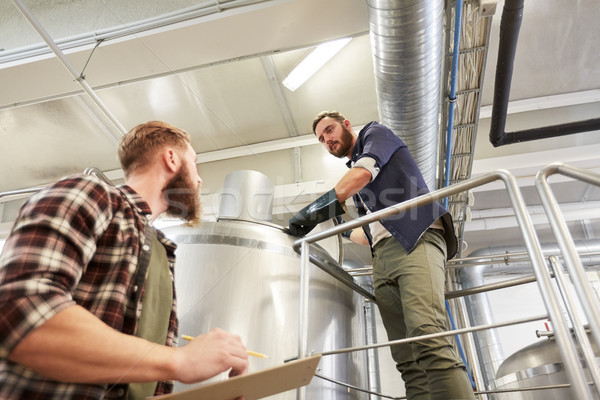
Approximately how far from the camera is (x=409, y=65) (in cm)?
174

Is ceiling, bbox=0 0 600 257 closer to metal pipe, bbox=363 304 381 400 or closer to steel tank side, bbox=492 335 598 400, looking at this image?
metal pipe, bbox=363 304 381 400

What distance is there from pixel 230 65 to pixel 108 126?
3.73ft

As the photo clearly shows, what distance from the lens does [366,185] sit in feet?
4.85

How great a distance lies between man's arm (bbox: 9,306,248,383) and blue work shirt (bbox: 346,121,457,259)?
2.72 feet

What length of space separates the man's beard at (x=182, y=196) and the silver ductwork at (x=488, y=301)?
2587mm

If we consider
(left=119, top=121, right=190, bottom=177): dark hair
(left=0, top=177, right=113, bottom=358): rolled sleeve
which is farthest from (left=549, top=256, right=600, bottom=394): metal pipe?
(left=119, top=121, right=190, bottom=177): dark hair

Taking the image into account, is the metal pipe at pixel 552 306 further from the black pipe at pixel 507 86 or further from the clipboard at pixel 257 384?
the black pipe at pixel 507 86

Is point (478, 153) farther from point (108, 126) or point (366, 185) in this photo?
point (108, 126)

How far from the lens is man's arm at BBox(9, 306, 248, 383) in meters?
0.49

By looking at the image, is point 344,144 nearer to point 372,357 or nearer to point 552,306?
point 552,306

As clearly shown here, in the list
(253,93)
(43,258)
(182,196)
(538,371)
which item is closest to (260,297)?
(182,196)

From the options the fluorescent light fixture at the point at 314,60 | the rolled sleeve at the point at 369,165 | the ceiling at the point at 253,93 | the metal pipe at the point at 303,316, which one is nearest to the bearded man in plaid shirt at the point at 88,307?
the metal pipe at the point at 303,316

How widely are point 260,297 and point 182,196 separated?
0.44 m

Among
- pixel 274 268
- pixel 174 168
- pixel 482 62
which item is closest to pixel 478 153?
pixel 482 62
